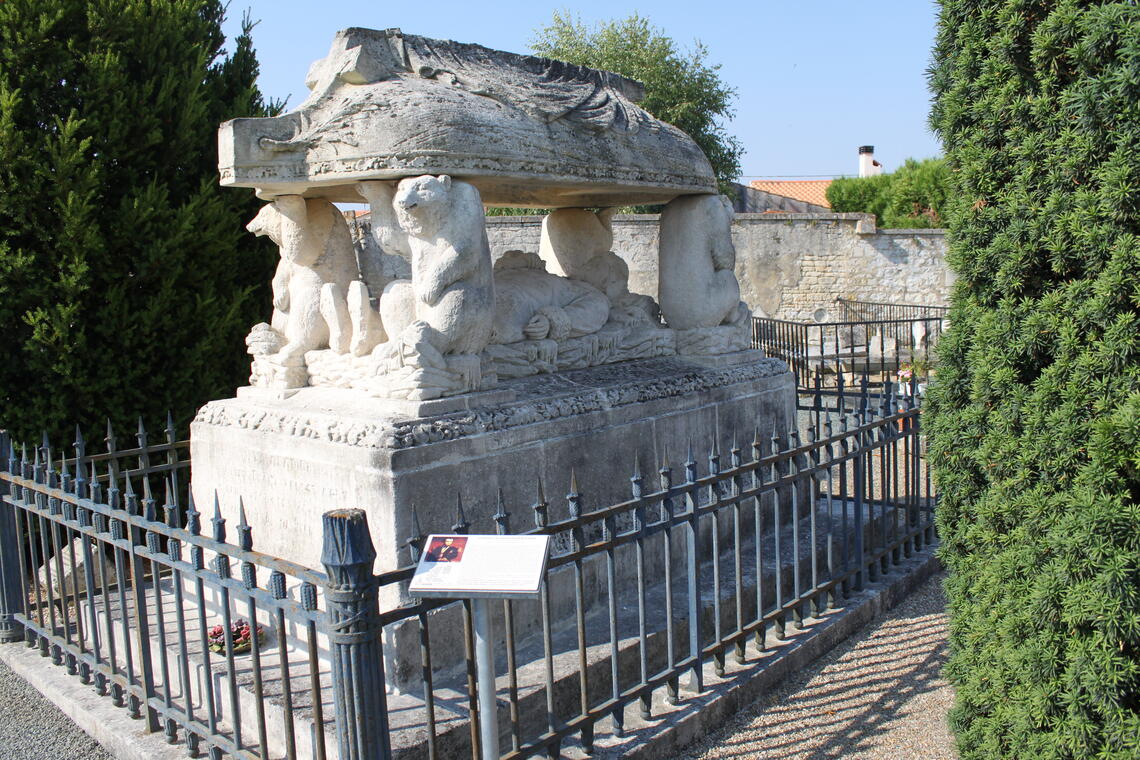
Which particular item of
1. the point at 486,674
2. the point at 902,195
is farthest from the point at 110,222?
the point at 902,195

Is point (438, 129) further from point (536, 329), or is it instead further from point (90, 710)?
point (90, 710)

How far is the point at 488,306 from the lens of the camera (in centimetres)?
388

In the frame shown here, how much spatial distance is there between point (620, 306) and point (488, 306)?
59.3 inches

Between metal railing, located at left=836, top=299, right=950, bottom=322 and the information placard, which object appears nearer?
the information placard

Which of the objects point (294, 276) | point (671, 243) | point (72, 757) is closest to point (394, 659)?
point (72, 757)

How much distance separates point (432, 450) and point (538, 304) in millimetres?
1387

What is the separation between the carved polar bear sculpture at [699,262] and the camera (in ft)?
16.8

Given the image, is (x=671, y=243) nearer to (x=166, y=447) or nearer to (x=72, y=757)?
(x=166, y=447)

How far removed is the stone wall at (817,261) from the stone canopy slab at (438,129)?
12.5 metres

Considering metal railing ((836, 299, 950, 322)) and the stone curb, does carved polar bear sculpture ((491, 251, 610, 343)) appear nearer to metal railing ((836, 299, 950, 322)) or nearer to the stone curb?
the stone curb

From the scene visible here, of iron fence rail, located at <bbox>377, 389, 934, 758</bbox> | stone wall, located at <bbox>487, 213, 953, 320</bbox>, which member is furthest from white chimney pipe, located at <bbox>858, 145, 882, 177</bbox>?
iron fence rail, located at <bbox>377, 389, 934, 758</bbox>

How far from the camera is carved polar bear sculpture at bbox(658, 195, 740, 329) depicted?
5125 millimetres

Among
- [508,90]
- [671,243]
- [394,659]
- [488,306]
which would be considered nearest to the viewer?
[394,659]

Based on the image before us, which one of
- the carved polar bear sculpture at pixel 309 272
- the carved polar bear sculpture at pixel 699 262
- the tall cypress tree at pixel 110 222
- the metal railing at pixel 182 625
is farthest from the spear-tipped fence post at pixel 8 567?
the carved polar bear sculpture at pixel 699 262
